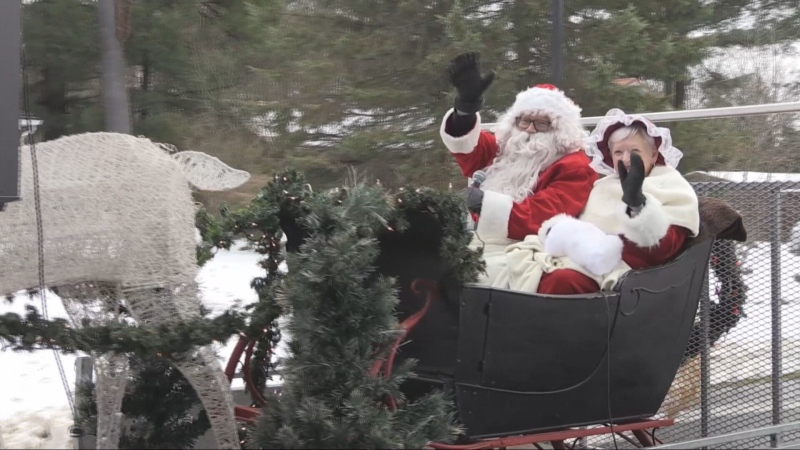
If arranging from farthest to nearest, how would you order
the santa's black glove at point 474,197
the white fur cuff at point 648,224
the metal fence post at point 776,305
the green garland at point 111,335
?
the metal fence post at point 776,305 < the santa's black glove at point 474,197 < the white fur cuff at point 648,224 < the green garland at point 111,335

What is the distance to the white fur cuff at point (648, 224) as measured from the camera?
9.81 ft

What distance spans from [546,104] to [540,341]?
127 cm

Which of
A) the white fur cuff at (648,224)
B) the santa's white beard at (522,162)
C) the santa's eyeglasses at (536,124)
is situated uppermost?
the santa's eyeglasses at (536,124)

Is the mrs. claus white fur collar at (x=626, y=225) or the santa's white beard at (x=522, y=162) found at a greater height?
the santa's white beard at (x=522, y=162)

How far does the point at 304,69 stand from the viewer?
34.8 feet

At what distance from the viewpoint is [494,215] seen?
11.1 ft

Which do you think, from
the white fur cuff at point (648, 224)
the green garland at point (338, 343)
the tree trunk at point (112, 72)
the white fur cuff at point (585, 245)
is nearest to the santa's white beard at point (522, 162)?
the white fur cuff at point (585, 245)

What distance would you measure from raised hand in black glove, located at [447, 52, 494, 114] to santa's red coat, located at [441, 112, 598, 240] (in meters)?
0.26

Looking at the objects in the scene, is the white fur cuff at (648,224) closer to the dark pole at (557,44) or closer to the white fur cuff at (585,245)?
the white fur cuff at (585,245)

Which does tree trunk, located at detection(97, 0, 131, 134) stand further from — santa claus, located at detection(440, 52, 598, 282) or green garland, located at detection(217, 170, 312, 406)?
green garland, located at detection(217, 170, 312, 406)

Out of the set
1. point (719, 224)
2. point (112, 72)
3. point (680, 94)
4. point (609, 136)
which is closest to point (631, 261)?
point (719, 224)

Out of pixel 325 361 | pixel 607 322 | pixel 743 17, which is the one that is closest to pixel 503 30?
pixel 743 17

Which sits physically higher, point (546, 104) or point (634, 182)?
point (546, 104)

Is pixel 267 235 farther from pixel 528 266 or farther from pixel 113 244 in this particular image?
pixel 528 266
